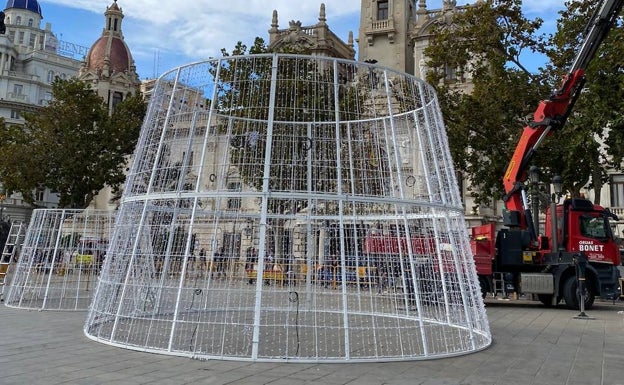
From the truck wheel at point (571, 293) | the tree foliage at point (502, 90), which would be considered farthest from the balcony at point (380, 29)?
the truck wheel at point (571, 293)

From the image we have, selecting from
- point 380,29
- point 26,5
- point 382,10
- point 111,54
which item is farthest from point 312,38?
point 26,5

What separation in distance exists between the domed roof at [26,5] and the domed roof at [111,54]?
3641cm

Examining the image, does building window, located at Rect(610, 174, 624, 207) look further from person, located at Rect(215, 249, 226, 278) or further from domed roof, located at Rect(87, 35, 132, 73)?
domed roof, located at Rect(87, 35, 132, 73)

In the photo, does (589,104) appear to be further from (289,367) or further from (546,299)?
(289,367)

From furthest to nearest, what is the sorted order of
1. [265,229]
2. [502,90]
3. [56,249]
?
[502,90], [56,249], [265,229]

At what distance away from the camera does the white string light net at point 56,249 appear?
47.7ft

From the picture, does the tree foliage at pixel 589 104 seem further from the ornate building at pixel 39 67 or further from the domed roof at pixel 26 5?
the domed roof at pixel 26 5

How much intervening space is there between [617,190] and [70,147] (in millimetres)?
38655

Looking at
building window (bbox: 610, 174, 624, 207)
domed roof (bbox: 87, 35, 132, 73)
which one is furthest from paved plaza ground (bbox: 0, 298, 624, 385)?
domed roof (bbox: 87, 35, 132, 73)

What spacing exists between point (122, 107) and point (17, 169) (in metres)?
7.79

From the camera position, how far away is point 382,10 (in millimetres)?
45344

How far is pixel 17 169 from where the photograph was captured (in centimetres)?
3158

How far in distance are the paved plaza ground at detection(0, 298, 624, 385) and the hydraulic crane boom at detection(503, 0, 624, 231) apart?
32.9ft

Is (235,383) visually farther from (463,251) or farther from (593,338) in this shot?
(593,338)
